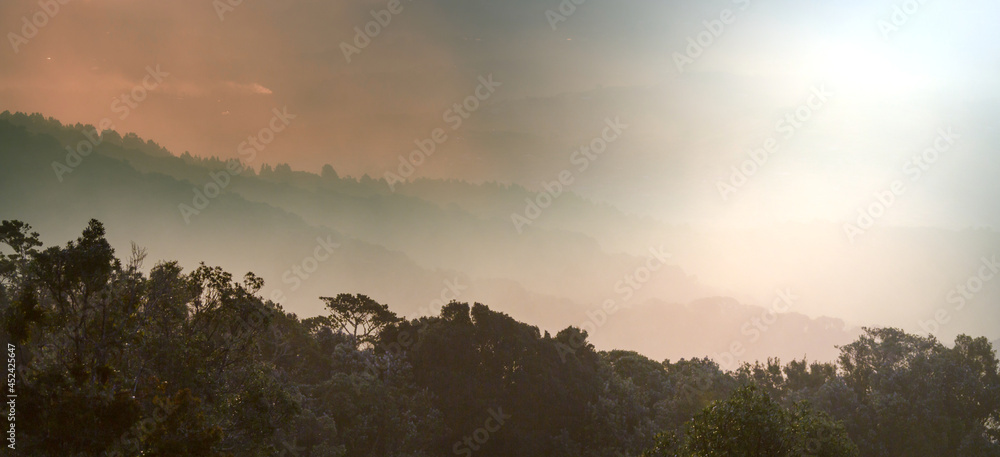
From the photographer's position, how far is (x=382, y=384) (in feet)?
183

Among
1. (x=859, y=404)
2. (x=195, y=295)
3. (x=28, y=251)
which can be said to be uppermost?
(x=28, y=251)

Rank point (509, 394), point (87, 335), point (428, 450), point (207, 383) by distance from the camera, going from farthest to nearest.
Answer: point (509, 394) < point (428, 450) < point (207, 383) < point (87, 335)

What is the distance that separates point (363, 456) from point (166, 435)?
28.7m

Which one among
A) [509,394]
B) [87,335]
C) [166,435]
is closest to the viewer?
[166,435]

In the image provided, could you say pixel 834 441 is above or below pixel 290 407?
below

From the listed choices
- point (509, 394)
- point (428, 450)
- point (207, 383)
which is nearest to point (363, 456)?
point (428, 450)

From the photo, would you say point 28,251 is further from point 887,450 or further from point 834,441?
point 887,450

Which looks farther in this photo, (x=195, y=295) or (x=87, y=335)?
(x=195, y=295)

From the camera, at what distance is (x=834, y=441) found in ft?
113

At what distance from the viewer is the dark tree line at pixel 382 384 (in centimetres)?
2447

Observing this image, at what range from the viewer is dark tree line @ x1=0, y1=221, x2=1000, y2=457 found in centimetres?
2447

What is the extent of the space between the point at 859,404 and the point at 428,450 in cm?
4929

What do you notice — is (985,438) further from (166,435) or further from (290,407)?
(166,435)

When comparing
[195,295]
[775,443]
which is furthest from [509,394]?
[195,295]
